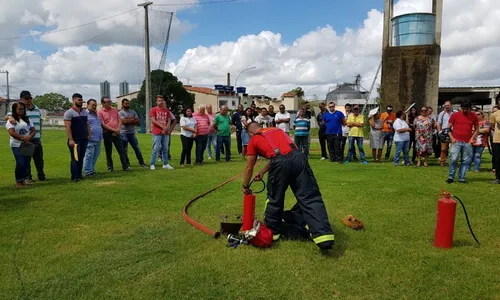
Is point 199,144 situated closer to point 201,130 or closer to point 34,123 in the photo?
point 201,130

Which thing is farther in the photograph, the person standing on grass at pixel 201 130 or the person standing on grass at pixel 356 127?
the person standing on grass at pixel 356 127

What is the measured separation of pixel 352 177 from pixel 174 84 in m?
46.0

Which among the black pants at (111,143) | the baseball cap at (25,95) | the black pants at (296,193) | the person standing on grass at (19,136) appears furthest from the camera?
the black pants at (111,143)

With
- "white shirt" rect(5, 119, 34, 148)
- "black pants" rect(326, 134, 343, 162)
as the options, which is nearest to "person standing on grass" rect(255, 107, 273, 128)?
"black pants" rect(326, 134, 343, 162)

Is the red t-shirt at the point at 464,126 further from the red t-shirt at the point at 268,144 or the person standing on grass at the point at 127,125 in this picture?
the person standing on grass at the point at 127,125

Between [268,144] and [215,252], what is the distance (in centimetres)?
142

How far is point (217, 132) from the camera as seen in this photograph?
13.0 m

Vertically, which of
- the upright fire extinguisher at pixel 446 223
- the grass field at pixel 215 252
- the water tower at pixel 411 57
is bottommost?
the grass field at pixel 215 252

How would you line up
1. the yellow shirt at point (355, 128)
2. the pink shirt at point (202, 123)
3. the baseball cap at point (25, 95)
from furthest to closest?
the yellow shirt at point (355, 128)
the pink shirt at point (202, 123)
the baseball cap at point (25, 95)

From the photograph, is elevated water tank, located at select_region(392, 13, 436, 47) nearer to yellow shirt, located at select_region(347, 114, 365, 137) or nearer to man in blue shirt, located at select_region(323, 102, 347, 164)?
yellow shirt, located at select_region(347, 114, 365, 137)

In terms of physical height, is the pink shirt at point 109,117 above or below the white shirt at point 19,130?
above

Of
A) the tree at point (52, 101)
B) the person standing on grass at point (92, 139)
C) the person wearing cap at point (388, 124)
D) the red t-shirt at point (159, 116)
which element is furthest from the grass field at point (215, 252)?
the tree at point (52, 101)

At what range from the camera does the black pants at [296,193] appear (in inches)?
179

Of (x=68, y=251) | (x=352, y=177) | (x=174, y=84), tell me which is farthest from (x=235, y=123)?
(x=174, y=84)
